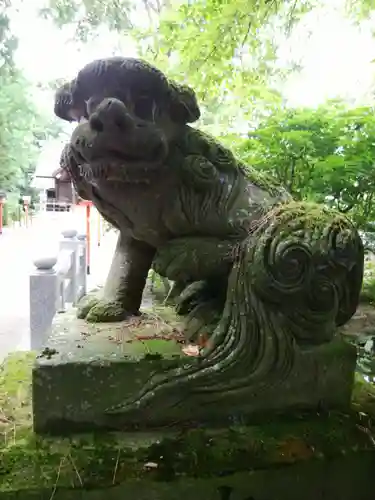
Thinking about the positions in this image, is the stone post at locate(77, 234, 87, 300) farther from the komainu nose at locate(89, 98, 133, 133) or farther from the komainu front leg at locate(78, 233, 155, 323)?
the komainu nose at locate(89, 98, 133, 133)

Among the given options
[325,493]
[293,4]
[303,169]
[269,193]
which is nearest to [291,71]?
[293,4]

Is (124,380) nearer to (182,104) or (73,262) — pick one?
(182,104)

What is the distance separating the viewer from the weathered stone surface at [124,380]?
138cm

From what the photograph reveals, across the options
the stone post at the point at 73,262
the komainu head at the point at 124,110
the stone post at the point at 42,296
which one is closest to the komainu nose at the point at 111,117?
the komainu head at the point at 124,110

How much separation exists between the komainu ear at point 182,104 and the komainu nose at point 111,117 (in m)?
0.17

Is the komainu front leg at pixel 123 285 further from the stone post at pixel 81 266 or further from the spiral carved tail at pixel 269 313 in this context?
the stone post at pixel 81 266

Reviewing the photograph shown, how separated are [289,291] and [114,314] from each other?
0.65m

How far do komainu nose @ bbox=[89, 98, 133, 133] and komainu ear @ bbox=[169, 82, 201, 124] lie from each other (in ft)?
0.57

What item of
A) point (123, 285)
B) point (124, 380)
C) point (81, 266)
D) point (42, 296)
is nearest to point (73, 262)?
point (81, 266)

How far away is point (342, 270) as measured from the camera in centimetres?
145

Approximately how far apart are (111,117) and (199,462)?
39.4 inches

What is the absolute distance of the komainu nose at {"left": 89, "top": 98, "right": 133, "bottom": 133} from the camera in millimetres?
1307

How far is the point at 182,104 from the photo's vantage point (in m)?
1.46

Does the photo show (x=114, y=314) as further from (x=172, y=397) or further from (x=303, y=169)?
(x=303, y=169)
